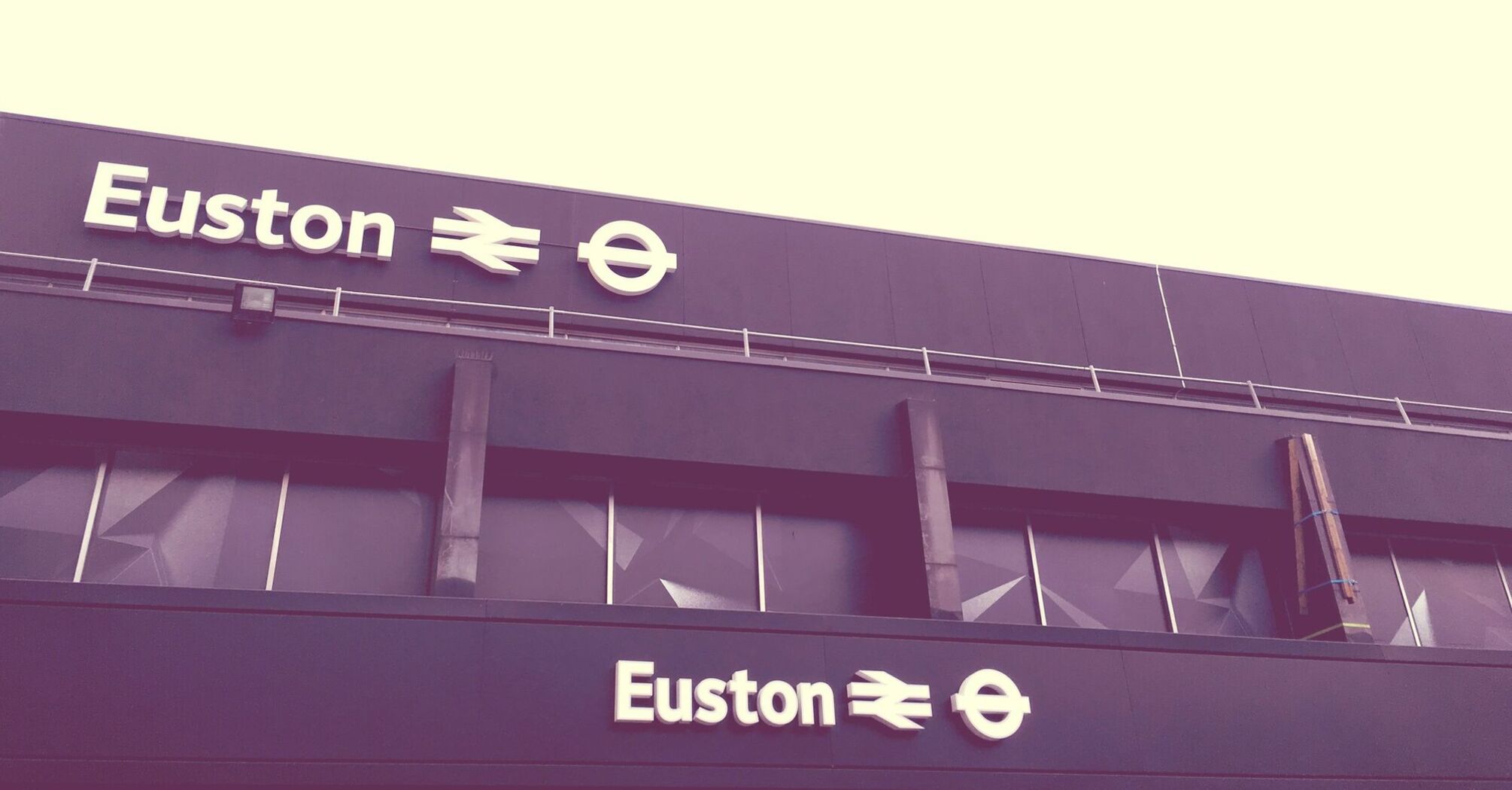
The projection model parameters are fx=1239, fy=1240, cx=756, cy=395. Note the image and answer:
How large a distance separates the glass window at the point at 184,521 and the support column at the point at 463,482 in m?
2.46

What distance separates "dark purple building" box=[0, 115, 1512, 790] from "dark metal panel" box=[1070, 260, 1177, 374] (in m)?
0.08

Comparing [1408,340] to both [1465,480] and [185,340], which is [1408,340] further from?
[185,340]

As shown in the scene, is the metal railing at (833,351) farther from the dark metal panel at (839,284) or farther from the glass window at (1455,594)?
the glass window at (1455,594)

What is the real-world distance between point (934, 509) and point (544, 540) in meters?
5.89

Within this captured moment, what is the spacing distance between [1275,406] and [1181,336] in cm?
223

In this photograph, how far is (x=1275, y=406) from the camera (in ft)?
77.8

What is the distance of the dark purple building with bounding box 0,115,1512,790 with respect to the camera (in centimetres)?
1460

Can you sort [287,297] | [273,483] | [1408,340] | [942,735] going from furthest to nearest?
[1408,340]
[287,297]
[273,483]
[942,735]

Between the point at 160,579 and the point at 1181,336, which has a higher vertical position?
the point at 1181,336

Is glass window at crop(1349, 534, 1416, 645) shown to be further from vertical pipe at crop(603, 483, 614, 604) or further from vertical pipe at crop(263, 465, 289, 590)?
vertical pipe at crop(263, 465, 289, 590)

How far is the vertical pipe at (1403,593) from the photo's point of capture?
2158 cm

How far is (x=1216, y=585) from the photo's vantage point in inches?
833

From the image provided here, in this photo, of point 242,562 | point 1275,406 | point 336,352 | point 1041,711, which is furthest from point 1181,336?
point 242,562

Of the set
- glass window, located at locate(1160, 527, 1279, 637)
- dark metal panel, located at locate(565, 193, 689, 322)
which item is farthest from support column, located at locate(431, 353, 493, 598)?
glass window, located at locate(1160, 527, 1279, 637)
